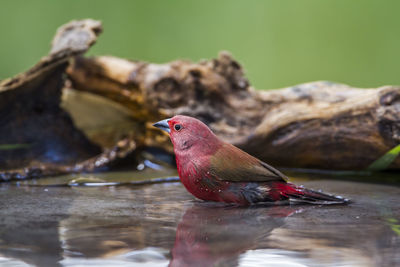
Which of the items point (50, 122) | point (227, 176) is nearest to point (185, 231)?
point (227, 176)

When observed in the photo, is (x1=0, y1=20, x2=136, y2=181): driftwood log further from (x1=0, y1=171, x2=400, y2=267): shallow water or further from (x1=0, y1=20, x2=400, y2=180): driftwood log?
(x1=0, y1=171, x2=400, y2=267): shallow water

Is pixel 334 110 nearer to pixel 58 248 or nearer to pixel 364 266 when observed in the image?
pixel 364 266

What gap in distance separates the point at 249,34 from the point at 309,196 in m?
4.29

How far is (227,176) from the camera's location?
2230 millimetres

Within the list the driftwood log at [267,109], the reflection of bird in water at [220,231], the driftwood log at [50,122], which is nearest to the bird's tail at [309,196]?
the reflection of bird in water at [220,231]

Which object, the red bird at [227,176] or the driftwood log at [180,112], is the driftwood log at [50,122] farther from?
the red bird at [227,176]

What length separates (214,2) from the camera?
6191 millimetres

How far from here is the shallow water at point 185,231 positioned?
1.37 metres

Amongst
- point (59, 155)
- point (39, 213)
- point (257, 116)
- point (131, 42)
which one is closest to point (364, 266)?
point (39, 213)

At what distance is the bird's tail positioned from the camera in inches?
91.5

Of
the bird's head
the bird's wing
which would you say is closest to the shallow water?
the bird's wing

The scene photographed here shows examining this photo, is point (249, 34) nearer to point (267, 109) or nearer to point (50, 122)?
point (267, 109)

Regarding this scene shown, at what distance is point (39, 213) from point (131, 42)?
4.67 m

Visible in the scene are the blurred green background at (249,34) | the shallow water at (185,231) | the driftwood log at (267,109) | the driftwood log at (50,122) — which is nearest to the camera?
the shallow water at (185,231)
